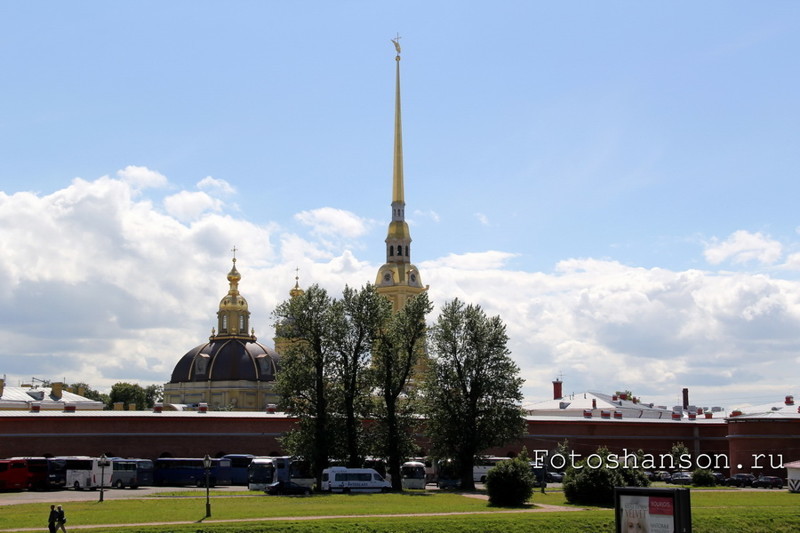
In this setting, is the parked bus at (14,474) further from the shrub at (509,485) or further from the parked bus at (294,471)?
the shrub at (509,485)

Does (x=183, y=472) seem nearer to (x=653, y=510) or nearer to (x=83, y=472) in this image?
(x=83, y=472)

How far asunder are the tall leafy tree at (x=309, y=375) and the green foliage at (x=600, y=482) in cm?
1307

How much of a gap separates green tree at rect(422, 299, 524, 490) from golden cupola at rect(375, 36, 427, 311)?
1986 inches

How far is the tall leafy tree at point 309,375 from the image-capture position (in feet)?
152

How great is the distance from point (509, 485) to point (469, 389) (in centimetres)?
1330

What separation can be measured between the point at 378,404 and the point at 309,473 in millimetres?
4702

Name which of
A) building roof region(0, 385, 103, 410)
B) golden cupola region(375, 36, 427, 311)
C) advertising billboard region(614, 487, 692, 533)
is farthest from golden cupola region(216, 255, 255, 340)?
advertising billboard region(614, 487, 692, 533)

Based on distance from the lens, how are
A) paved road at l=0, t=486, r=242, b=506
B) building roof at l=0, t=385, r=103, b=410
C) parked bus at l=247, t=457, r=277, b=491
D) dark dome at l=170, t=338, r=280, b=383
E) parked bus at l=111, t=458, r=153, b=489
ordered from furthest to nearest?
dark dome at l=170, t=338, r=280, b=383 → building roof at l=0, t=385, r=103, b=410 → parked bus at l=111, t=458, r=153, b=489 → parked bus at l=247, t=457, r=277, b=491 → paved road at l=0, t=486, r=242, b=506

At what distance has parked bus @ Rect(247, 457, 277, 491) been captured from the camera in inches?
1777

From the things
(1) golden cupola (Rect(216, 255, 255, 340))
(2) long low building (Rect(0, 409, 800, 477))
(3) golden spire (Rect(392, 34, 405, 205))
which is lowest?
(2) long low building (Rect(0, 409, 800, 477))

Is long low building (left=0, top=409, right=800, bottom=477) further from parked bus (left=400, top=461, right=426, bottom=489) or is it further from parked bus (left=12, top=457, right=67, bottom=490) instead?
parked bus (left=400, top=461, right=426, bottom=489)

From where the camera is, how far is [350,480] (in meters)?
43.2

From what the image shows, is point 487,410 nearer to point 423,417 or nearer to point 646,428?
point 423,417

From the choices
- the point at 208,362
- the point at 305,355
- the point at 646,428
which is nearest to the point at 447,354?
the point at 305,355
